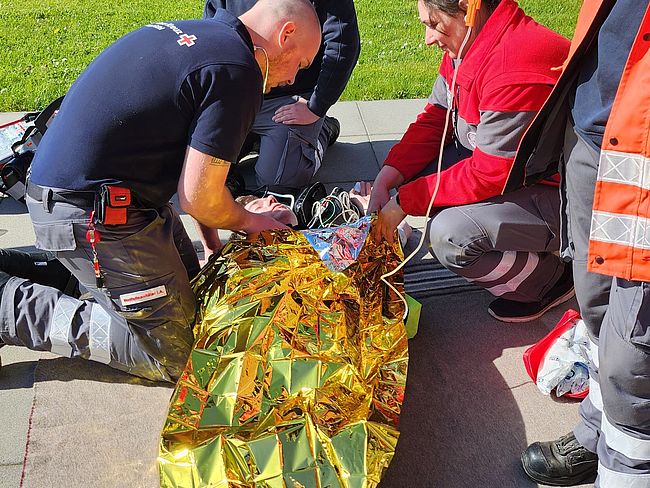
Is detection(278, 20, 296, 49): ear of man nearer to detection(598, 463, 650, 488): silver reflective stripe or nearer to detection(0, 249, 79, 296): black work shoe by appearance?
detection(0, 249, 79, 296): black work shoe

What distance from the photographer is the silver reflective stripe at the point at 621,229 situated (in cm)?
154

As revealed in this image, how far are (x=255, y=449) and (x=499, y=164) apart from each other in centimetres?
132

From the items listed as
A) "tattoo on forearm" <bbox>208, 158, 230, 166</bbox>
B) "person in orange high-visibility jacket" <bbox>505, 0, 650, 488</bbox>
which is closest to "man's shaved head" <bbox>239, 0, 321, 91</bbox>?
"tattoo on forearm" <bbox>208, 158, 230, 166</bbox>

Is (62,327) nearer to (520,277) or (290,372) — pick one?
(290,372)

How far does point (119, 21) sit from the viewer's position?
6254 mm

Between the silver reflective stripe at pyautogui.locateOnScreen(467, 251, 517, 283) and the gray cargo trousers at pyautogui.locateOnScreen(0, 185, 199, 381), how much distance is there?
Result: 1203mm

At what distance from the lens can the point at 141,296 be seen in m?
2.26

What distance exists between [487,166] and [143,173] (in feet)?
4.03

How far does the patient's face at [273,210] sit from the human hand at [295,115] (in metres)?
0.79

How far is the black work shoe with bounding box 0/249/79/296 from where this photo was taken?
8.75 ft

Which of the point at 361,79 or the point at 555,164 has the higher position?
the point at 555,164

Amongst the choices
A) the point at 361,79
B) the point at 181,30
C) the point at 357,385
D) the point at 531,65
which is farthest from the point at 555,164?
the point at 361,79

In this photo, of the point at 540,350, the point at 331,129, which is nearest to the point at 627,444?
the point at 540,350

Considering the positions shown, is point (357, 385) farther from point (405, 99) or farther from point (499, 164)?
point (405, 99)
